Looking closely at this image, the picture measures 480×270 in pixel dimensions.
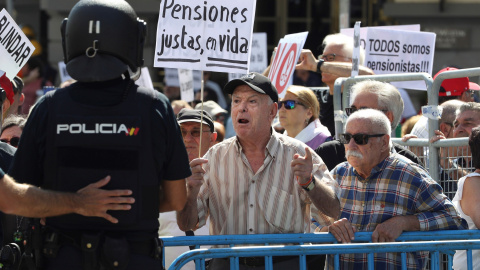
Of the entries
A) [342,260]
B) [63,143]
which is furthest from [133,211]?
[342,260]

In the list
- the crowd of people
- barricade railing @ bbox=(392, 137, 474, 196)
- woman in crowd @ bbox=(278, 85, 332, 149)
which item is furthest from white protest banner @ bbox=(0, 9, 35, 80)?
barricade railing @ bbox=(392, 137, 474, 196)

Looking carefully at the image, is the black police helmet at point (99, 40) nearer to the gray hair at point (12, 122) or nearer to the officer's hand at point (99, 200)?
the officer's hand at point (99, 200)

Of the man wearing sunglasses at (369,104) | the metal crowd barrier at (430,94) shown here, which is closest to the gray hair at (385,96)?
the man wearing sunglasses at (369,104)

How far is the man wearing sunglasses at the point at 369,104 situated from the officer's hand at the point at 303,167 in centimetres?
139

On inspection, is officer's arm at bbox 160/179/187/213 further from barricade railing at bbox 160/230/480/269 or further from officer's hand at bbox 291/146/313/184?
officer's hand at bbox 291/146/313/184

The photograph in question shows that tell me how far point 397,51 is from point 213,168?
3408mm

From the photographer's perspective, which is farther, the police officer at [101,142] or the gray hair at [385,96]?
the gray hair at [385,96]

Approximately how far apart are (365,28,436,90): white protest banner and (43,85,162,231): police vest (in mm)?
4398

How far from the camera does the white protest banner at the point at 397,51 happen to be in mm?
7633

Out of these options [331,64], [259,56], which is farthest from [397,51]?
[259,56]

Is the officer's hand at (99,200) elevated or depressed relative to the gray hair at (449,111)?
depressed

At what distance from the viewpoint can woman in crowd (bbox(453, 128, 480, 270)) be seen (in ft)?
16.0

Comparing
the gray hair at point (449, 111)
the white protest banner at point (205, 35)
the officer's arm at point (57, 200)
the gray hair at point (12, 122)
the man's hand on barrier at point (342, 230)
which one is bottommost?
the man's hand on barrier at point (342, 230)

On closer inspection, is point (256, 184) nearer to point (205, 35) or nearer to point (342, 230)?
point (342, 230)
